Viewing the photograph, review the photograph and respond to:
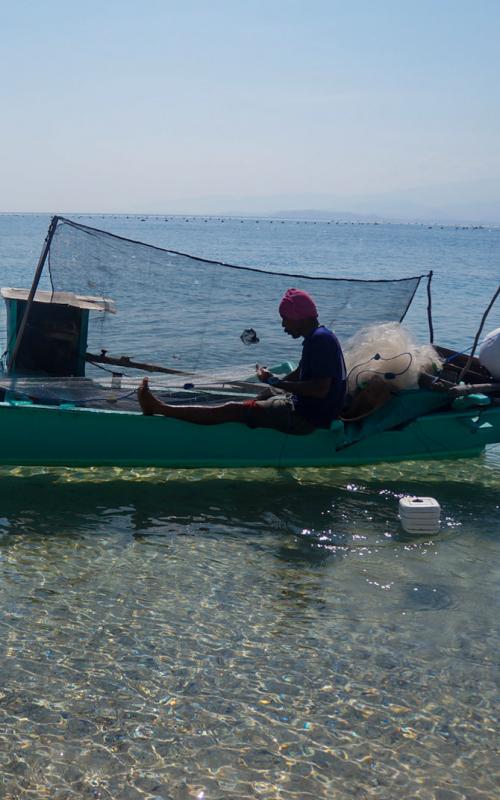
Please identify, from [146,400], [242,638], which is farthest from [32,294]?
[242,638]

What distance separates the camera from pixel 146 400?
8.07 meters

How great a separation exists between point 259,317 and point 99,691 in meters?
5.30

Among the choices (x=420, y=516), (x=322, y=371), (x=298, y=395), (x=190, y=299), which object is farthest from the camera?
(x=190, y=299)

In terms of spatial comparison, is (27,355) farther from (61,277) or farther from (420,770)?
(420,770)

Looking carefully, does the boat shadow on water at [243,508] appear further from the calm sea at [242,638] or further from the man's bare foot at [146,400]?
the man's bare foot at [146,400]

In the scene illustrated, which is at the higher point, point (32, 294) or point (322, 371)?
point (32, 294)

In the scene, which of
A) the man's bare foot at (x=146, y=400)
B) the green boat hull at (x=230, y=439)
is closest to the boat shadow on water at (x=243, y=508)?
the green boat hull at (x=230, y=439)

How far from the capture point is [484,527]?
7.61 meters

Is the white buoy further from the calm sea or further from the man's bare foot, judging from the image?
the man's bare foot

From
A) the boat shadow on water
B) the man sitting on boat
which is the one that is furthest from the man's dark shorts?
the boat shadow on water

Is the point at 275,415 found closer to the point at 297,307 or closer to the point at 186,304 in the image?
the point at 297,307

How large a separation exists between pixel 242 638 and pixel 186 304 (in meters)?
4.52

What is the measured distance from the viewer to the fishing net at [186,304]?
8406 millimetres

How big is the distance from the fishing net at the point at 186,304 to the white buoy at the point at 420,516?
8.08 feet
